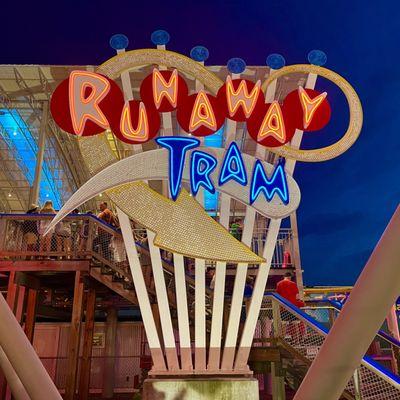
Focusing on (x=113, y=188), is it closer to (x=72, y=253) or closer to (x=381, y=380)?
(x=72, y=253)

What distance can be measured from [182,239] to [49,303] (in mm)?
11580

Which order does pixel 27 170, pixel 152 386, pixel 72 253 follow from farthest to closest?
pixel 27 170 < pixel 72 253 < pixel 152 386

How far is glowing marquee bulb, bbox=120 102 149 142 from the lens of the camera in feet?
28.2

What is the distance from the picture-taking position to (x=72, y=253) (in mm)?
11258

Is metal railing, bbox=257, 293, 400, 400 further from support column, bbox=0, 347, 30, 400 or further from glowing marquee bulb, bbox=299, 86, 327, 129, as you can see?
support column, bbox=0, 347, 30, 400

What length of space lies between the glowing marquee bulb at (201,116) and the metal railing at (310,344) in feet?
13.2

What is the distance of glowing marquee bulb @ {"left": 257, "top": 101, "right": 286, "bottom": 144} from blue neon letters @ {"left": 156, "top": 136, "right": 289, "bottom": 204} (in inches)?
22.4

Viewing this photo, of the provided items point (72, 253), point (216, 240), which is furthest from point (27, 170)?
point (216, 240)

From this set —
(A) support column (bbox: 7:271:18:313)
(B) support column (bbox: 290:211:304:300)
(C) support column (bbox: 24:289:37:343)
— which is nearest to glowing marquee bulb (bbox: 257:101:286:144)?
(B) support column (bbox: 290:211:304:300)

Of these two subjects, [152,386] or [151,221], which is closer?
[152,386]

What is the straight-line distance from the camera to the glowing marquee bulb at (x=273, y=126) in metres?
8.80

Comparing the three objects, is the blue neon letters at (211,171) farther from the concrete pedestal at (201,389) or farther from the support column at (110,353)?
the support column at (110,353)

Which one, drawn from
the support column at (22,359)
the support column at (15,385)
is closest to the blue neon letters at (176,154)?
the support column at (15,385)

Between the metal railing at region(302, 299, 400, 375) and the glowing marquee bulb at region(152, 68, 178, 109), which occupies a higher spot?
the glowing marquee bulb at region(152, 68, 178, 109)
